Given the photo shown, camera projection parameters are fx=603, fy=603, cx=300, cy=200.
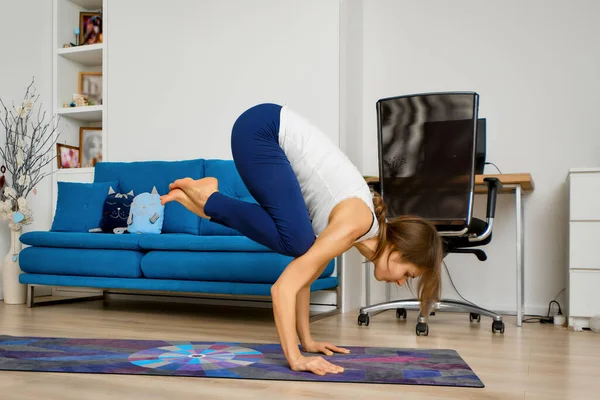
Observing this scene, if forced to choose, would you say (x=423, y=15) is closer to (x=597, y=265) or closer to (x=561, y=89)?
(x=561, y=89)

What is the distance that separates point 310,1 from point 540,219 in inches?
81.1

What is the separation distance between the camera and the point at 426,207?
3.08 m

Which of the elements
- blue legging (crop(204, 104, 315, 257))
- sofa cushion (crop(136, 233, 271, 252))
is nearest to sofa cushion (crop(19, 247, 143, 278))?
sofa cushion (crop(136, 233, 271, 252))

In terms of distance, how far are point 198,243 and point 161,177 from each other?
0.96m

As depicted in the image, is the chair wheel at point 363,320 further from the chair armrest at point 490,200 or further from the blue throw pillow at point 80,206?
the blue throw pillow at point 80,206

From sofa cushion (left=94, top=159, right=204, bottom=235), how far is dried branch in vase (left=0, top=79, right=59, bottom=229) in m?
0.51

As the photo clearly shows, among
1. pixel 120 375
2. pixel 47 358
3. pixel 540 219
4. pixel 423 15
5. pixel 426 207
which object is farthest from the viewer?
pixel 423 15

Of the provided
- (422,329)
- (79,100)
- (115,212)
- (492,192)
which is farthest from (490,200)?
(79,100)

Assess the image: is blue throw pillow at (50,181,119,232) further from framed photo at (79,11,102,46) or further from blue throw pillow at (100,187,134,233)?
framed photo at (79,11,102,46)

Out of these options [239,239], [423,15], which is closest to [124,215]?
[239,239]

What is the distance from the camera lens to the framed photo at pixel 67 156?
4.77 metres

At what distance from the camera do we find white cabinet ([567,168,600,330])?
3.19 metres

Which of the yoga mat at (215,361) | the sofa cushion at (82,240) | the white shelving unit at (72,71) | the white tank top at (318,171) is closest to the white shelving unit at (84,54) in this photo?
the white shelving unit at (72,71)

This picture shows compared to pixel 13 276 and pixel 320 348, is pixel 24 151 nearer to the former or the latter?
pixel 13 276
